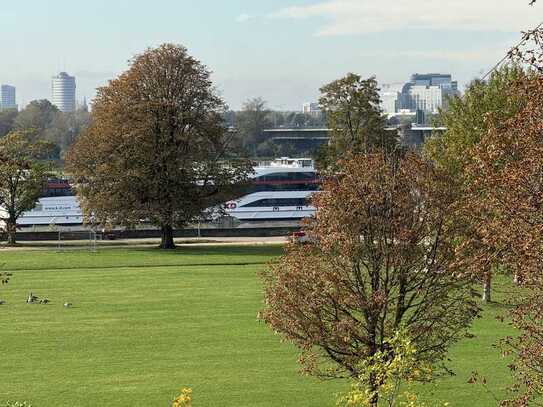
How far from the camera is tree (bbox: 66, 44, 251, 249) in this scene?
216ft

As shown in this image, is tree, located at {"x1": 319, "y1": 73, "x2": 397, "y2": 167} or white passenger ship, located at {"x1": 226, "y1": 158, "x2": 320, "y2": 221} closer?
tree, located at {"x1": 319, "y1": 73, "x2": 397, "y2": 167}

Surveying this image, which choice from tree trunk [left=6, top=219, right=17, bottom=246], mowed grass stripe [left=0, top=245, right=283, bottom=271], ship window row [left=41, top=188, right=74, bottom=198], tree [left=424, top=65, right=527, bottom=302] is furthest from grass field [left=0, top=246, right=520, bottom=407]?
ship window row [left=41, top=188, right=74, bottom=198]

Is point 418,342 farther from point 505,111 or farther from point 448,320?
point 505,111

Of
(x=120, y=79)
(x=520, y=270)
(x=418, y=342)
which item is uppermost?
(x=120, y=79)

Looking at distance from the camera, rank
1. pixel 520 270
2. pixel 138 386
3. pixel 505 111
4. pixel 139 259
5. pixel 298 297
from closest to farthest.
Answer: pixel 520 270, pixel 298 297, pixel 138 386, pixel 505 111, pixel 139 259

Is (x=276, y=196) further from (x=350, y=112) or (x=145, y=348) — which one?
(x=145, y=348)

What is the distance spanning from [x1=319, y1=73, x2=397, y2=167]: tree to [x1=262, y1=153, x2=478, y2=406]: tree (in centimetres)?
5085

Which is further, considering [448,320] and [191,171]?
[191,171]

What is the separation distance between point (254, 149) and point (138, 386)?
15099 centimetres

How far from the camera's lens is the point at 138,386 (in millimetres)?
26312

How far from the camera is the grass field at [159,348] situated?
25531 mm

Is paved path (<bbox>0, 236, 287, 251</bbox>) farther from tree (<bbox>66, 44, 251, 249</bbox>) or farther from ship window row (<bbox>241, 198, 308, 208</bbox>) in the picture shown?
ship window row (<bbox>241, 198, 308, 208</bbox>)

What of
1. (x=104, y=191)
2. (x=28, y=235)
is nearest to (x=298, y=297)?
(x=104, y=191)

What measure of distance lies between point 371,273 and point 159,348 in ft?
→ 38.4
